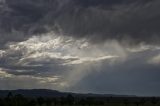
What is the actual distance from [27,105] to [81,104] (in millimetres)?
41853

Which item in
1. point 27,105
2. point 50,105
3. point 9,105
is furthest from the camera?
point 50,105

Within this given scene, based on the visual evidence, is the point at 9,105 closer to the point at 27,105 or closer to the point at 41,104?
the point at 27,105

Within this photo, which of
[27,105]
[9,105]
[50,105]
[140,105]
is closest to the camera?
[9,105]

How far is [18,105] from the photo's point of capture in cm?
13200

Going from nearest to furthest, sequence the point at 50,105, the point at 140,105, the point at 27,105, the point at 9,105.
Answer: the point at 9,105
the point at 27,105
the point at 50,105
the point at 140,105

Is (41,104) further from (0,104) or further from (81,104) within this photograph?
(0,104)

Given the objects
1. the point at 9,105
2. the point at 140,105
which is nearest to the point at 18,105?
the point at 9,105

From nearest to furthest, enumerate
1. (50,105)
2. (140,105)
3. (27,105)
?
(27,105), (50,105), (140,105)

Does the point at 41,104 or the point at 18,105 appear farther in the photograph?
the point at 41,104

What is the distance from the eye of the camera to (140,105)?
17862 cm

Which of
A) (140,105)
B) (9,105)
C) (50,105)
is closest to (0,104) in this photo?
(9,105)

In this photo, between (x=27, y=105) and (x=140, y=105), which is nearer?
(x=27, y=105)

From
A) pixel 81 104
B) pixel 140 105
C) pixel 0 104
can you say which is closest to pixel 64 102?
pixel 81 104

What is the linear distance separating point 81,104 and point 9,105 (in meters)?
52.8
